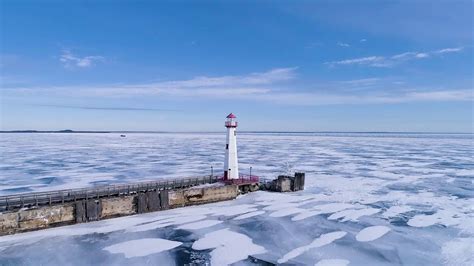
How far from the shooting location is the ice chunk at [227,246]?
12.5 meters

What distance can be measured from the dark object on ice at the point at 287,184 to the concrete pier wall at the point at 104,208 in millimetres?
3770

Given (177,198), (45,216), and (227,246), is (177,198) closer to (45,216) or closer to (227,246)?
(45,216)

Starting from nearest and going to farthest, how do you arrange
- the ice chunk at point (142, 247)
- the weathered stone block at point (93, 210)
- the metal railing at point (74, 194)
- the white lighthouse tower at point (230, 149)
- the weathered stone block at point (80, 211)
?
the ice chunk at point (142, 247) < the weathered stone block at point (80, 211) < the metal railing at point (74, 194) < the weathered stone block at point (93, 210) < the white lighthouse tower at point (230, 149)

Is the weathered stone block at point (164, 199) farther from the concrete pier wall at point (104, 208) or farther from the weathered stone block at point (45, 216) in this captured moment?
the weathered stone block at point (45, 216)

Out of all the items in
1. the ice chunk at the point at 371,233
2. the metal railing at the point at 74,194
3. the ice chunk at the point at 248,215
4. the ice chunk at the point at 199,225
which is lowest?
the ice chunk at the point at 371,233

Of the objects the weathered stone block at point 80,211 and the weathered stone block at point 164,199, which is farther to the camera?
the weathered stone block at point 164,199

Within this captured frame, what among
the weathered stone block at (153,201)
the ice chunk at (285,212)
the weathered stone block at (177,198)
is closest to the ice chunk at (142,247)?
the weathered stone block at (153,201)

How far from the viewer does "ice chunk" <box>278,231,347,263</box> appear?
12.7 metres

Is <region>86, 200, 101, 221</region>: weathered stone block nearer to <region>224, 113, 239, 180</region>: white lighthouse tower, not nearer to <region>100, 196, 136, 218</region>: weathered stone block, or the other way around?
<region>100, 196, 136, 218</region>: weathered stone block

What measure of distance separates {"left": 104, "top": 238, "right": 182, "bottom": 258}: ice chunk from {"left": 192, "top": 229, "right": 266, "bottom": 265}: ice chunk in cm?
107

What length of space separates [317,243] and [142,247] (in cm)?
662

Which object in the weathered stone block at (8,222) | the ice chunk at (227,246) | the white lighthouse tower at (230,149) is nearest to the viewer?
the ice chunk at (227,246)

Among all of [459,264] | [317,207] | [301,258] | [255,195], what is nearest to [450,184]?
[317,207]

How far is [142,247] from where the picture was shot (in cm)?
1356
